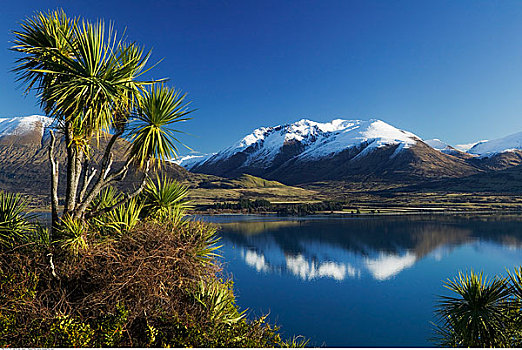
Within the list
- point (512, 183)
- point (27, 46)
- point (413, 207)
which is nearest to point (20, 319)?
point (27, 46)

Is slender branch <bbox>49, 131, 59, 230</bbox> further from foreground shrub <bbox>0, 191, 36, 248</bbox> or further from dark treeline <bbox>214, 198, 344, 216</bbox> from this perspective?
dark treeline <bbox>214, 198, 344, 216</bbox>

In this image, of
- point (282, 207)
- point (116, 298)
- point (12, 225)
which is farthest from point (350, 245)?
point (282, 207)

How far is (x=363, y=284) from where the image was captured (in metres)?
32.3

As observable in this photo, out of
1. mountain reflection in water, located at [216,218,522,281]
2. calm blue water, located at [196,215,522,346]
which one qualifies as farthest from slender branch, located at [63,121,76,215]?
mountain reflection in water, located at [216,218,522,281]

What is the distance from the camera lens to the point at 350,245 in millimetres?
51125

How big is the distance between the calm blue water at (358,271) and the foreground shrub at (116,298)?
6.06m

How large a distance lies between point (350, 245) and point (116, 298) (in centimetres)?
4978

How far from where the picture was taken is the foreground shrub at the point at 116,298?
4469mm

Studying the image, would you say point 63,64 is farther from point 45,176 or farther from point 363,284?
point 45,176

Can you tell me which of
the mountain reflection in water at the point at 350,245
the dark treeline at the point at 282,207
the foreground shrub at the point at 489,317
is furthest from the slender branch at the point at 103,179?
the dark treeline at the point at 282,207

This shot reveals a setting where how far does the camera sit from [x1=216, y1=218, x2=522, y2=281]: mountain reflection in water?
3797 cm

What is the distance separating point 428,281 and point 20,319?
3556 centimetres

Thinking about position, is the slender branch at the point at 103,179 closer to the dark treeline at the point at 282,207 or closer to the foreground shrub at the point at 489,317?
the foreground shrub at the point at 489,317

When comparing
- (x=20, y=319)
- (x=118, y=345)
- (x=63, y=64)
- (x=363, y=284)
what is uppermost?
(x=63, y=64)
